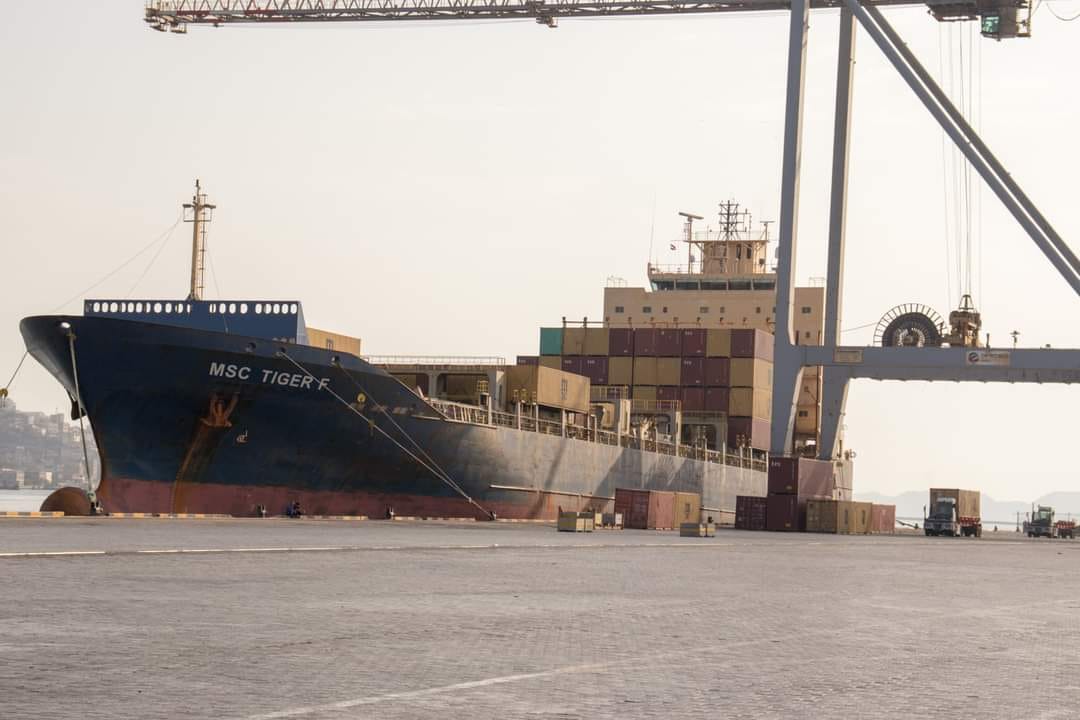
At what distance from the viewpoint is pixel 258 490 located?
40.1 metres

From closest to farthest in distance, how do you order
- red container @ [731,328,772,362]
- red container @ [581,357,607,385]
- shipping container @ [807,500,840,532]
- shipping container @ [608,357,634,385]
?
1. shipping container @ [807,500,840,532]
2. red container @ [731,328,772,362]
3. shipping container @ [608,357,634,385]
4. red container @ [581,357,607,385]

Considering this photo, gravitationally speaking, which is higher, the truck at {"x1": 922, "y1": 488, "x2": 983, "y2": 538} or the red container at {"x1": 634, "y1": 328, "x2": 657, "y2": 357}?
the red container at {"x1": 634, "y1": 328, "x2": 657, "y2": 357}

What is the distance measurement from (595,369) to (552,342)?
297 cm

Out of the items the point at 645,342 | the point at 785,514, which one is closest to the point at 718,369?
the point at 645,342

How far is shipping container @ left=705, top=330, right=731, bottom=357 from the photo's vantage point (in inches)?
2601

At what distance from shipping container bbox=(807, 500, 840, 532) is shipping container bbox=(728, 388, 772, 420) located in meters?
11.5

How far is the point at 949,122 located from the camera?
54.3m

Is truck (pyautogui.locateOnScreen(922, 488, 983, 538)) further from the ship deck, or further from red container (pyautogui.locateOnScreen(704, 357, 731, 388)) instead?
the ship deck

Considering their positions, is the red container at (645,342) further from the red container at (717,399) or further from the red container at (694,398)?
the red container at (717,399)

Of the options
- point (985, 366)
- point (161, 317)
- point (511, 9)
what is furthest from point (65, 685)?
point (511, 9)

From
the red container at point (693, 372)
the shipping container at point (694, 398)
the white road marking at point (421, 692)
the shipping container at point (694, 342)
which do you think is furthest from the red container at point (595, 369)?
the white road marking at point (421, 692)

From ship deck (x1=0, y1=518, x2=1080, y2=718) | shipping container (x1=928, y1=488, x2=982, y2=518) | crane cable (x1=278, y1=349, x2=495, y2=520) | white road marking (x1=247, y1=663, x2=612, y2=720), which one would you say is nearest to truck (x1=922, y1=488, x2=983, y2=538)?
shipping container (x1=928, y1=488, x2=982, y2=518)

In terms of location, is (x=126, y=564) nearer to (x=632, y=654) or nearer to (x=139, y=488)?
(x=632, y=654)

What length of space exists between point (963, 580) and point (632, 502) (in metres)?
26.9
